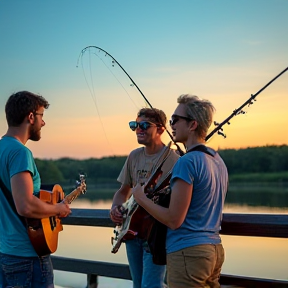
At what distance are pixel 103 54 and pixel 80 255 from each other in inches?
331

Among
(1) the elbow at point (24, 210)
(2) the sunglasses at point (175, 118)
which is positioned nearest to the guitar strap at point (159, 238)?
(2) the sunglasses at point (175, 118)

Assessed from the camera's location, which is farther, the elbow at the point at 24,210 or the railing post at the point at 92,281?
the railing post at the point at 92,281

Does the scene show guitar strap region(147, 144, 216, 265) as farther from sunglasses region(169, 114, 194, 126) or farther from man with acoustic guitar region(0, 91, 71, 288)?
man with acoustic guitar region(0, 91, 71, 288)

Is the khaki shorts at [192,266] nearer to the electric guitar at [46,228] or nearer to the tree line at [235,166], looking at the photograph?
the electric guitar at [46,228]

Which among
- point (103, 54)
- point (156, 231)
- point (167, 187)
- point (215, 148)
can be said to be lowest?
point (156, 231)

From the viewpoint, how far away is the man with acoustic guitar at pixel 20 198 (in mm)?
2730

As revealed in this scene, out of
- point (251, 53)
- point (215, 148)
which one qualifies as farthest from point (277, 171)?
point (251, 53)

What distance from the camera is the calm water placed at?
17.8ft

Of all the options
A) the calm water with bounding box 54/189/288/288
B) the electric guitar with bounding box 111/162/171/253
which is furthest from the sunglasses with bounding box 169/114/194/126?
the calm water with bounding box 54/189/288/288

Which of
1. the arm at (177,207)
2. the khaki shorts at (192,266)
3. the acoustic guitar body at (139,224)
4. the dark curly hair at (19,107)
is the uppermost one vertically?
the dark curly hair at (19,107)

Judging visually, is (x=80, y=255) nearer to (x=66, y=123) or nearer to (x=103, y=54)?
(x=66, y=123)

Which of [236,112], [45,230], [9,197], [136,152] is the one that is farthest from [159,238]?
[136,152]

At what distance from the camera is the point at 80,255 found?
1183cm

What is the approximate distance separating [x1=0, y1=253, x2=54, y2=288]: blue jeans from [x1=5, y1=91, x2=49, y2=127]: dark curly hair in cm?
69
